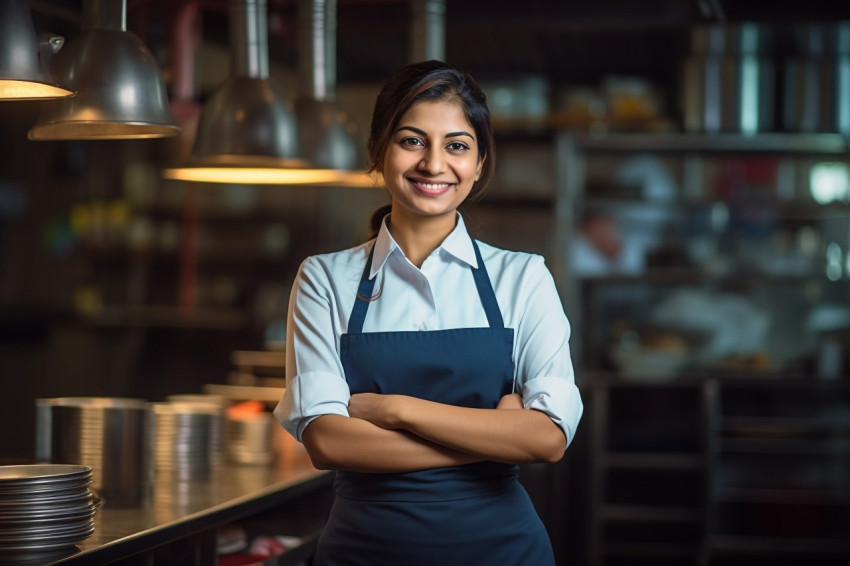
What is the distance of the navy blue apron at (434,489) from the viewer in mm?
1936

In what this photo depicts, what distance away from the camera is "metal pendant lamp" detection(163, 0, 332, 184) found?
3.01 metres

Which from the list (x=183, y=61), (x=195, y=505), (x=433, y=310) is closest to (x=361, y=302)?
(x=433, y=310)

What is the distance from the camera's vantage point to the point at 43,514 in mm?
2064

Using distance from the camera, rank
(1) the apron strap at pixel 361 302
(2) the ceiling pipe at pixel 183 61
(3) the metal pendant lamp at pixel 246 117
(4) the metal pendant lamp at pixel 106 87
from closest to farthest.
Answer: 1. (1) the apron strap at pixel 361 302
2. (4) the metal pendant lamp at pixel 106 87
3. (3) the metal pendant lamp at pixel 246 117
4. (2) the ceiling pipe at pixel 183 61

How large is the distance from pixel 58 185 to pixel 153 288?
1.09 metres

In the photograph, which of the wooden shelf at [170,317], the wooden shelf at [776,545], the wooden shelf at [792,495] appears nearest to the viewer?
the wooden shelf at [776,545]

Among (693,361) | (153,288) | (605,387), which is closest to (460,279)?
(605,387)

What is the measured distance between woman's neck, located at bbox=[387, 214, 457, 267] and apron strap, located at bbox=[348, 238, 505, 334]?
0.23 feet

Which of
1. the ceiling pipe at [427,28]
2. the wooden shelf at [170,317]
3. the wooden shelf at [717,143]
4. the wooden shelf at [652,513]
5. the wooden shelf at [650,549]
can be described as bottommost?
the wooden shelf at [650,549]

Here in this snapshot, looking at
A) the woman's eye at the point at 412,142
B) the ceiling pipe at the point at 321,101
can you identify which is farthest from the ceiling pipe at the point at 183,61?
the woman's eye at the point at 412,142

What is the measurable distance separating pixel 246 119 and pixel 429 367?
1.28 meters

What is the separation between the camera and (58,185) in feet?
21.2

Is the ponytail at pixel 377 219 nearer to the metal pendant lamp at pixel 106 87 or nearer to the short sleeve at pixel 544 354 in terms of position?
the short sleeve at pixel 544 354

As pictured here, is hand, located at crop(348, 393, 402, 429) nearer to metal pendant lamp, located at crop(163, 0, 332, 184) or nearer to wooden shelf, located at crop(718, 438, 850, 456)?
metal pendant lamp, located at crop(163, 0, 332, 184)
